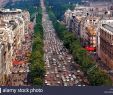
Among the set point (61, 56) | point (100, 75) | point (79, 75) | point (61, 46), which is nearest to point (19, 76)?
point (79, 75)

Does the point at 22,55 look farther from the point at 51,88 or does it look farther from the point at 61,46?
the point at 51,88

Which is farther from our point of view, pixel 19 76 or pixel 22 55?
pixel 22 55

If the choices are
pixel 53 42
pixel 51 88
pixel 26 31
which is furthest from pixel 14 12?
pixel 51 88

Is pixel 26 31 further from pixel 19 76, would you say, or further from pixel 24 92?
pixel 24 92

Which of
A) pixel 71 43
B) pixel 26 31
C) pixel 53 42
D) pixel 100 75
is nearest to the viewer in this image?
pixel 100 75

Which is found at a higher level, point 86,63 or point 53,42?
point 86,63

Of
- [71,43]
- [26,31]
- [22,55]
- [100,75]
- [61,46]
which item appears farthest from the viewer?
[26,31]

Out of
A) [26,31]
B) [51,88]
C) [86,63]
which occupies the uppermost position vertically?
[51,88]

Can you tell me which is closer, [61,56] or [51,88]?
[51,88]

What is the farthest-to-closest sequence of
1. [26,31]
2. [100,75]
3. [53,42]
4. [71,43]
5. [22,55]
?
1. [26,31]
2. [53,42]
3. [71,43]
4. [22,55]
5. [100,75]
